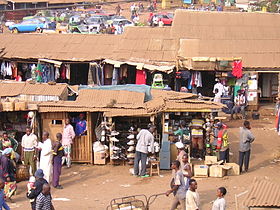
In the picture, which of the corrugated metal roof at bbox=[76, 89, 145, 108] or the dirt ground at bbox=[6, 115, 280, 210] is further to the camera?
the corrugated metal roof at bbox=[76, 89, 145, 108]

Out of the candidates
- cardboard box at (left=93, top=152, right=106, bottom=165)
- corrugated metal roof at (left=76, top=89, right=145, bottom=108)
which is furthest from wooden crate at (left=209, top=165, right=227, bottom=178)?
cardboard box at (left=93, top=152, right=106, bottom=165)

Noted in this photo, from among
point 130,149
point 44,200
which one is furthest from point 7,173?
point 130,149

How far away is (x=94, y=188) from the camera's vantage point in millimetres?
15555

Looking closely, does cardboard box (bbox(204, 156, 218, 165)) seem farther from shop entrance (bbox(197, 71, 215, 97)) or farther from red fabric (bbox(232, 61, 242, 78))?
shop entrance (bbox(197, 71, 215, 97))

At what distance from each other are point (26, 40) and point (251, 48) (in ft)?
29.1

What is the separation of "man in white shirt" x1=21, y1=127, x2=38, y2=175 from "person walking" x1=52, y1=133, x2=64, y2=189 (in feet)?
2.96

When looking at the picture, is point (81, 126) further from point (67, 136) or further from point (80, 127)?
point (67, 136)

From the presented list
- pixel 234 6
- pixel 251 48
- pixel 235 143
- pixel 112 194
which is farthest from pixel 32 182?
pixel 234 6

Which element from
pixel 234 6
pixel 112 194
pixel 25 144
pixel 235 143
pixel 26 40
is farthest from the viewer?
pixel 234 6

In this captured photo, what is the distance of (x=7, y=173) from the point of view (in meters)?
14.5

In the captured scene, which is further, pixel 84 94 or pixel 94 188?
pixel 84 94

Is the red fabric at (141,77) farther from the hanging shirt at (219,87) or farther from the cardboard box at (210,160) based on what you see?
the cardboard box at (210,160)

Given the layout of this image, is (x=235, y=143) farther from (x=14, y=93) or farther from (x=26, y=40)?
(x=26, y=40)

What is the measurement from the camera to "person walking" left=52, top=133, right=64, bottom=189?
15.1m
